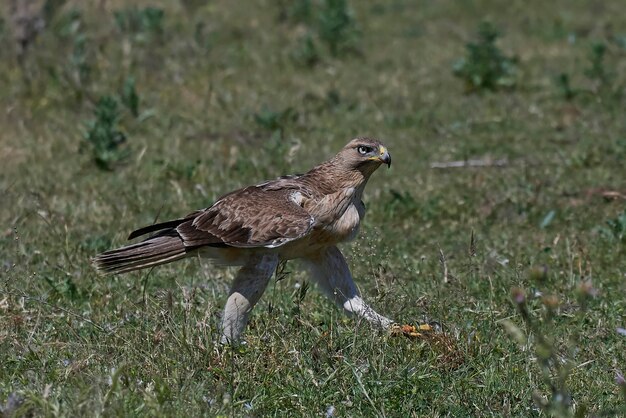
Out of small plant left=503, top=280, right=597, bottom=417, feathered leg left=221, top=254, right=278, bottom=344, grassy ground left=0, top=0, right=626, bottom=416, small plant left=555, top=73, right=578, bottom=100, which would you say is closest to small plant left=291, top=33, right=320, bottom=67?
grassy ground left=0, top=0, right=626, bottom=416

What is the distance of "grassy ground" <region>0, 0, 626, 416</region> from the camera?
17.7ft

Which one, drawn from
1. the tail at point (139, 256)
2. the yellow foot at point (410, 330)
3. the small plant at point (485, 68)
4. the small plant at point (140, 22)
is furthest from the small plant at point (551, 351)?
the small plant at point (140, 22)

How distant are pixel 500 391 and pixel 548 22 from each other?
37.6 feet

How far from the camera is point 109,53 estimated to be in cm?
1340

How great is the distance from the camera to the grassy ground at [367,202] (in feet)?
17.7

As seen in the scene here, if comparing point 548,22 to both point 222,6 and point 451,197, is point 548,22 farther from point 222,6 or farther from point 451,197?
point 451,197

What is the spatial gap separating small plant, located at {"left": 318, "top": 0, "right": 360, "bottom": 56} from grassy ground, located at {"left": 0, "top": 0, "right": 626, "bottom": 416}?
1.5 inches

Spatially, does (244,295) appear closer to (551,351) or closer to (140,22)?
(551,351)

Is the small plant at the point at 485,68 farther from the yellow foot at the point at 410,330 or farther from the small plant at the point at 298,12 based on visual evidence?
the yellow foot at the point at 410,330

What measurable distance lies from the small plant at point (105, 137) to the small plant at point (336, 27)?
14.9ft

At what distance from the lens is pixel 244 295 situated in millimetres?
5961

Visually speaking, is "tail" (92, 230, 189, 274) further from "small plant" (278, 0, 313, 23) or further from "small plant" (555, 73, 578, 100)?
"small plant" (278, 0, 313, 23)

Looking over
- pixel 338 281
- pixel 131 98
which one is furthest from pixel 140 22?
pixel 338 281

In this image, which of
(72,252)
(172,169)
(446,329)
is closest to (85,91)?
(172,169)
